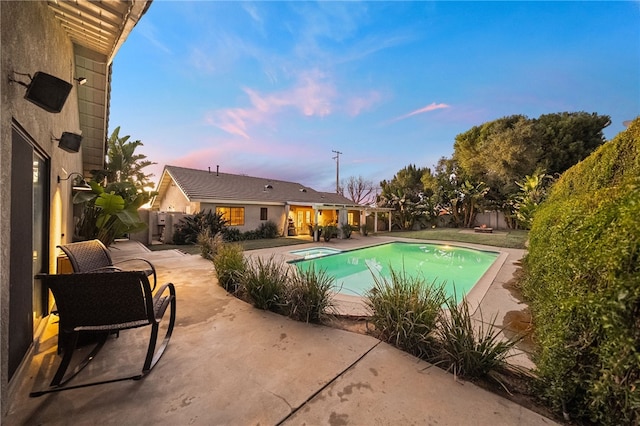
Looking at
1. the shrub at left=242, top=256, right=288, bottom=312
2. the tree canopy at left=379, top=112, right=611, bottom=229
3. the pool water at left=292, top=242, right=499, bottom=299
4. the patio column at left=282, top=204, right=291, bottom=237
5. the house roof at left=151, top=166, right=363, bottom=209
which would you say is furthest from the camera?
the tree canopy at left=379, top=112, right=611, bottom=229

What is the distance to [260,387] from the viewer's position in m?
2.49

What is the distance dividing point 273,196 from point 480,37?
1579cm

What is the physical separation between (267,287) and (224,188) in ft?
48.9

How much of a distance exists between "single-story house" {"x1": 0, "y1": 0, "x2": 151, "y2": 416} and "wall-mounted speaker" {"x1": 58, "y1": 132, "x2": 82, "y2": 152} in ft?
0.04

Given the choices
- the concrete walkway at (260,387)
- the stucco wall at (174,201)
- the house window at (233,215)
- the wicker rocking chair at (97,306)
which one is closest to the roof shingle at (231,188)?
the house window at (233,215)

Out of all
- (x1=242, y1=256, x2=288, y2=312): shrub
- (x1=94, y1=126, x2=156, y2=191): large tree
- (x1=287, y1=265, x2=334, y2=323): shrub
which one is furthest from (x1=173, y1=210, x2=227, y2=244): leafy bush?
(x1=287, y1=265, x2=334, y2=323): shrub

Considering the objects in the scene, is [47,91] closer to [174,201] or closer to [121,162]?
[121,162]

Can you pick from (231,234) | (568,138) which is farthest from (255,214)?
(568,138)

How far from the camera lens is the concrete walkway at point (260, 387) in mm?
2119

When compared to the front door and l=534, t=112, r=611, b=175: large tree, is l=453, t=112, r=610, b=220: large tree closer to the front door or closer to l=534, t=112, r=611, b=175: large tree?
l=534, t=112, r=611, b=175: large tree

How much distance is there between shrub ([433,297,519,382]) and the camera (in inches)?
107

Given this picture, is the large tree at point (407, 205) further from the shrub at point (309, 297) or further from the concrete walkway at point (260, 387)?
the concrete walkway at point (260, 387)

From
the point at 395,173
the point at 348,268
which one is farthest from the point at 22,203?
the point at 395,173

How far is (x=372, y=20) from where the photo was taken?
1133 cm
